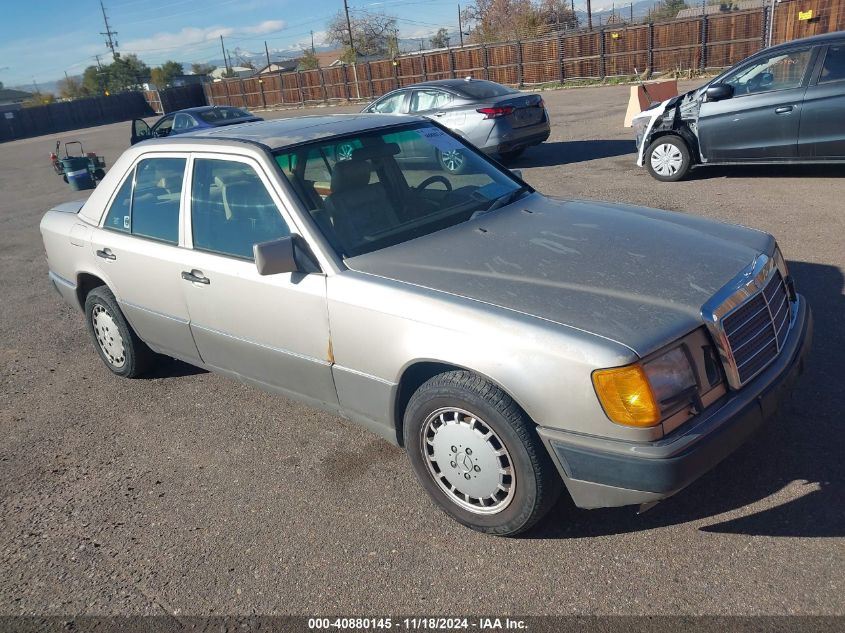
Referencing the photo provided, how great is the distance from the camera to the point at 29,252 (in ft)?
33.6

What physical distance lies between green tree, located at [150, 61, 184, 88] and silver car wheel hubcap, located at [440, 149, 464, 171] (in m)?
89.2

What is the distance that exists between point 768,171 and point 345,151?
7418 millimetres

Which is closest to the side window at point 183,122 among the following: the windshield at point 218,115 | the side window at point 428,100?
the windshield at point 218,115

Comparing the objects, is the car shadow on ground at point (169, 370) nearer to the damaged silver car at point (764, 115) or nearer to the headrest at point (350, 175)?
the headrest at point (350, 175)

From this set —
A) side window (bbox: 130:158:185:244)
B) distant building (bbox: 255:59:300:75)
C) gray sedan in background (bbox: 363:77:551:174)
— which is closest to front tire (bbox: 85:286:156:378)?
side window (bbox: 130:158:185:244)

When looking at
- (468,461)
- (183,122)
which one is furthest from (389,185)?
(183,122)

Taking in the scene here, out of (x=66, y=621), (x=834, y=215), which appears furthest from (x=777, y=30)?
(x=66, y=621)

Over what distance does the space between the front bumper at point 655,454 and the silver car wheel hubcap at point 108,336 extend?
3517 mm

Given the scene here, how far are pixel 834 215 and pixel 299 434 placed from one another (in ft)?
19.2

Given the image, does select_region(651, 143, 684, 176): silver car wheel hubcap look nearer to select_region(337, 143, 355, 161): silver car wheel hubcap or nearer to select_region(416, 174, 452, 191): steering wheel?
select_region(416, 174, 452, 191): steering wheel

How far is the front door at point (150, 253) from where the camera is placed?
406cm

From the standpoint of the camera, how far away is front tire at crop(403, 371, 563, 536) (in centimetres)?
268

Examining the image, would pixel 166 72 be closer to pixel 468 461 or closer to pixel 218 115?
pixel 218 115

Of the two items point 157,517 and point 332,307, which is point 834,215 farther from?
point 157,517
